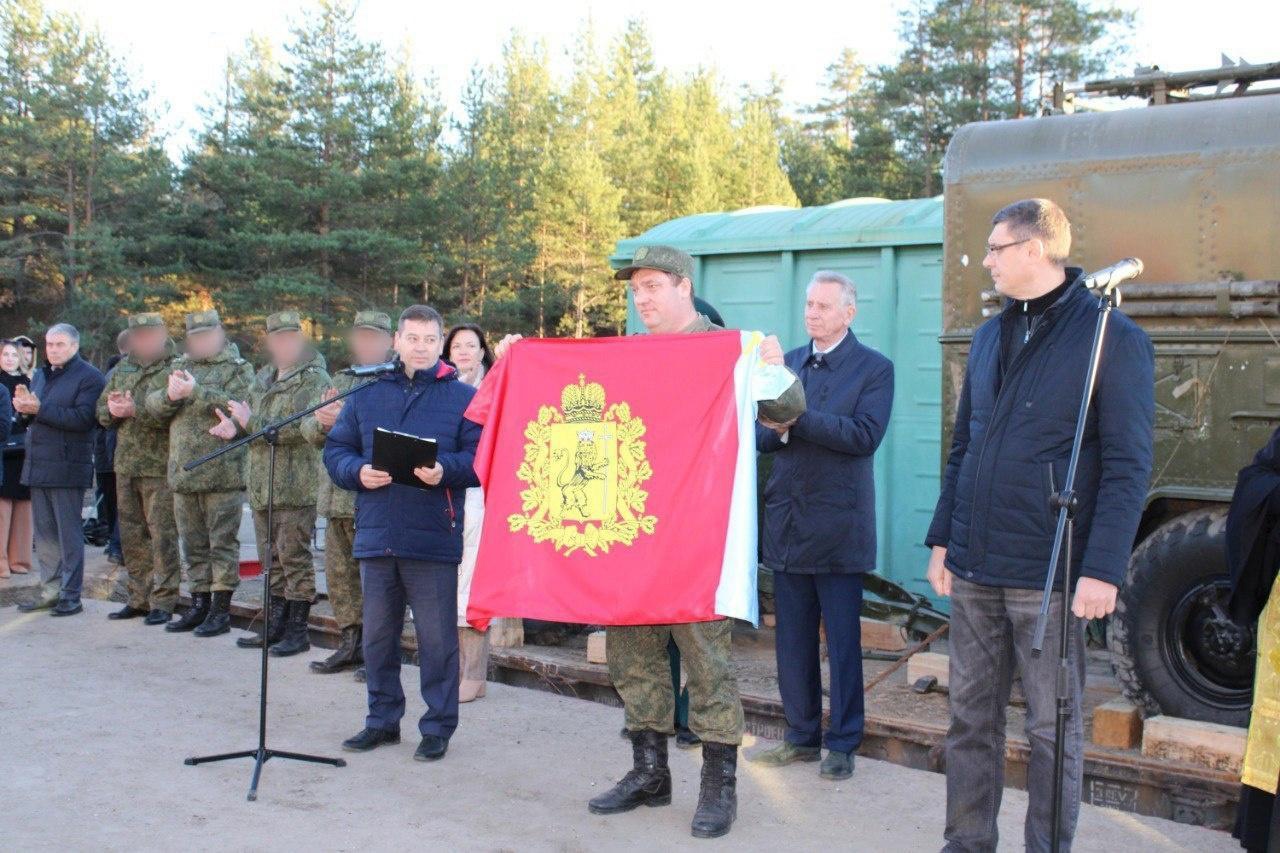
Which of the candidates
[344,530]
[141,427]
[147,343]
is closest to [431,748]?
[344,530]

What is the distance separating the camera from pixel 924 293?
8703 mm

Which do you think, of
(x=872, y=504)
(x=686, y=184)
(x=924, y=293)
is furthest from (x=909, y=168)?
(x=872, y=504)

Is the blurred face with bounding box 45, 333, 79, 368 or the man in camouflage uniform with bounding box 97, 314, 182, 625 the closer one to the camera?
the man in camouflage uniform with bounding box 97, 314, 182, 625

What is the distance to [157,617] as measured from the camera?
29.3 feet

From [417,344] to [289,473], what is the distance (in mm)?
2633

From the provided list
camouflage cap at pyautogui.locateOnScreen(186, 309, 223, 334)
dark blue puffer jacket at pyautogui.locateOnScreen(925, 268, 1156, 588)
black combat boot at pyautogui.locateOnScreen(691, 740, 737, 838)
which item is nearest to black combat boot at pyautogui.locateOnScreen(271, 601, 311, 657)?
camouflage cap at pyautogui.locateOnScreen(186, 309, 223, 334)

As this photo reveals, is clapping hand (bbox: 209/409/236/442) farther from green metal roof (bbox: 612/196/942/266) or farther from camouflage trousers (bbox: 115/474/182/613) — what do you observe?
green metal roof (bbox: 612/196/942/266)

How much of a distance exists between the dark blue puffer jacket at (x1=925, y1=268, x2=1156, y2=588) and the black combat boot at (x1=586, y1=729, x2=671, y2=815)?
5.12 feet

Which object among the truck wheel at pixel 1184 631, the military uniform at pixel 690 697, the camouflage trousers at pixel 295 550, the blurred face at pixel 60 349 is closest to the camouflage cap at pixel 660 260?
the military uniform at pixel 690 697

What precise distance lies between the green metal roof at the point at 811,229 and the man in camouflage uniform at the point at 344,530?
240 cm

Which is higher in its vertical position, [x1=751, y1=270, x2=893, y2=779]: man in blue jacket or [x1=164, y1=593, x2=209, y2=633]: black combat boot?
[x1=751, y1=270, x2=893, y2=779]: man in blue jacket

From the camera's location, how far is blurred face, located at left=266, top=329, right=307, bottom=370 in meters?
8.15

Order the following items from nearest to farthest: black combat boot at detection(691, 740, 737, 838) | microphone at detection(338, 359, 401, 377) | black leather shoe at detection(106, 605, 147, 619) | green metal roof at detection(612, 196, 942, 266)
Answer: black combat boot at detection(691, 740, 737, 838), microphone at detection(338, 359, 401, 377), green metal roof at detection(612, 196, 942, 266), black leather shoe at detection(106, 605, 147, 619)

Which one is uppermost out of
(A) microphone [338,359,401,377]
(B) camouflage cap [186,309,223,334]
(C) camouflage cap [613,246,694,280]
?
(C) camouflage cap [613,246,694,280]
